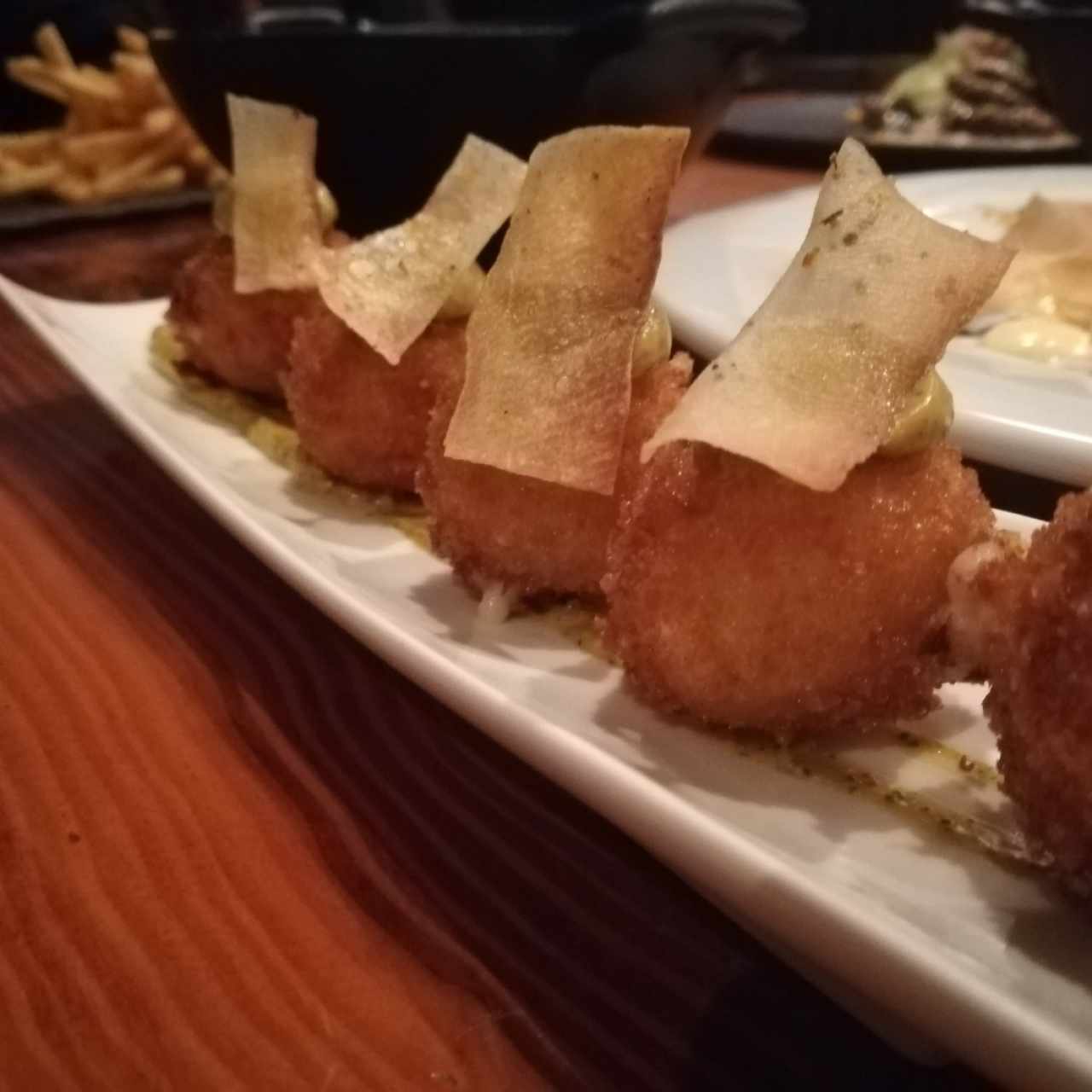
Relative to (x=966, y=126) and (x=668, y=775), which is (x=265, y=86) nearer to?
(x=668, y=775)

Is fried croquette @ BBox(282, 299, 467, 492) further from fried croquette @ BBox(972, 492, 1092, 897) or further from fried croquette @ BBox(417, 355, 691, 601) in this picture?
fried croquette @ BBox(972, 492, 1092, 897)

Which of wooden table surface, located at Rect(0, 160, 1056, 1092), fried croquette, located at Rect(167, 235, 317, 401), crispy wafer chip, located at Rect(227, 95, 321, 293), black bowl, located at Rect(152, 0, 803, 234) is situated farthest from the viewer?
black bowl, located at Rect(152, 0, 803, 234)

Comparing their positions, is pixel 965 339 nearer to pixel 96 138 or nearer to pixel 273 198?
pixel 273 198

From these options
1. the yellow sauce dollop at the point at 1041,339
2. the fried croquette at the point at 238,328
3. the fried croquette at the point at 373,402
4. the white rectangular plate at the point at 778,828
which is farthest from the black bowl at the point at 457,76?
the white rectangular plate at the point at 778,828

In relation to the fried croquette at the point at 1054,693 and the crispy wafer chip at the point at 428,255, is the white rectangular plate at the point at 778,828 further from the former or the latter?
the crispy wafer chip at the point at 428,255

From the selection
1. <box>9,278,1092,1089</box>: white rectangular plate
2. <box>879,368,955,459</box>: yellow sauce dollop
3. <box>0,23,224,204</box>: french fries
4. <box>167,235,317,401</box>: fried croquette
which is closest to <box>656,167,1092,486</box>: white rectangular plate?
<box>9,278,1092,1089</box>: white rectangular plate

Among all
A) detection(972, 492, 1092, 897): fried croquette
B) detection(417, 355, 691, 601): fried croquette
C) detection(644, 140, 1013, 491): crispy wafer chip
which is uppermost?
detection(644, 140, 1013, 491): crispy wafer chip

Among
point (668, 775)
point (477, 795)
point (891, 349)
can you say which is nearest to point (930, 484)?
point (891, 349)

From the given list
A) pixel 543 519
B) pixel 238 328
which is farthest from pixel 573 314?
pixel 238 328
